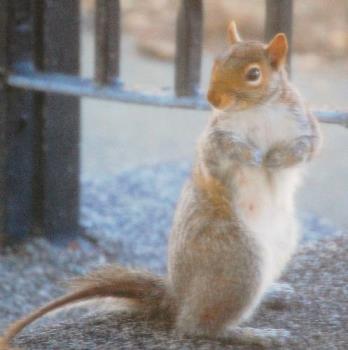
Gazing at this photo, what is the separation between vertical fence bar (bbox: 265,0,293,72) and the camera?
316 cm

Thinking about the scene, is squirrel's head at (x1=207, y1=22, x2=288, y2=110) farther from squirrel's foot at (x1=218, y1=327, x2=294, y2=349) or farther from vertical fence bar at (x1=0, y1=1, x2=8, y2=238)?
vertical fence bar at (x1=0, y1=1, x2=8, y2=238)

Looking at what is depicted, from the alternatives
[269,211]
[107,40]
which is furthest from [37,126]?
[269,211]

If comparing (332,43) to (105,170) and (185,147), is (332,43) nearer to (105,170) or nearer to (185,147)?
(185,147)

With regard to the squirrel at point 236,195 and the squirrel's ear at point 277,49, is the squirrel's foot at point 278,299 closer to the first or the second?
the squirrel at point 236,195

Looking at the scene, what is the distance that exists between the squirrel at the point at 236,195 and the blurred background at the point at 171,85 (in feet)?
2.45

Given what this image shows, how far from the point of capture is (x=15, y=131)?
388cm

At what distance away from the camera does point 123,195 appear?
495cm

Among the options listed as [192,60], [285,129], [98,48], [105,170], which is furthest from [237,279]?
[105,170]

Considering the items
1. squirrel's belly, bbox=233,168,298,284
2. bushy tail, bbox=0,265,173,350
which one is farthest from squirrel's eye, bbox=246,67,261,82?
bushy tail, bbox=0,265,173,350

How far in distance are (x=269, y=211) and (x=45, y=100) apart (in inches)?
65.0

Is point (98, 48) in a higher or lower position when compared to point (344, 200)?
higher

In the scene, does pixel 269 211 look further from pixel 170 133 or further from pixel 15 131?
pixel 170 133

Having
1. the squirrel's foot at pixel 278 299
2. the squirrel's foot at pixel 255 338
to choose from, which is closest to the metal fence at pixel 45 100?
the squirrel's foot at pixel 278 299

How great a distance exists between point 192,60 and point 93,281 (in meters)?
1.10
